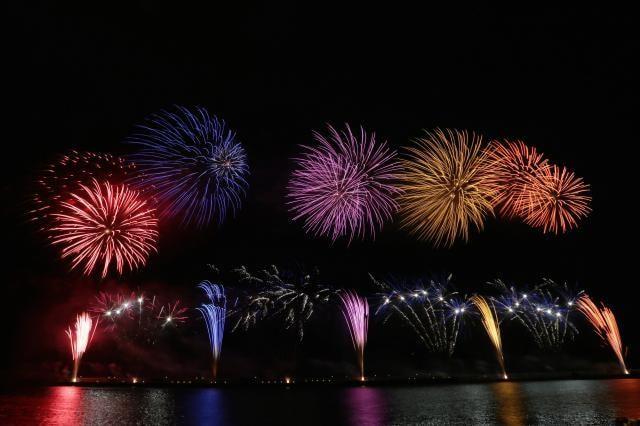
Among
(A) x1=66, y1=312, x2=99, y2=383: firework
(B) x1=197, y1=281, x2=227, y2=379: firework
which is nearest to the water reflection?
(B) x1=197, y1=281, x2=227, y2=379: firework

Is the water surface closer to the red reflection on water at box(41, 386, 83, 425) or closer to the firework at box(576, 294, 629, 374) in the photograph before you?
the red reflection on water at box(41, 386, 83, 425)

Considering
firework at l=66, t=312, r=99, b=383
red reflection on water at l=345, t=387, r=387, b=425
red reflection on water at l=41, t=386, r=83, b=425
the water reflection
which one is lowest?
red reflection on water at l=41, t=386, r=83, b=425

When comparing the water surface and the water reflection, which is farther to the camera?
the water surface

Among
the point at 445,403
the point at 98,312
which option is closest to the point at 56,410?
the point at 445,403

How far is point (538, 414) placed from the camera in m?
18.8

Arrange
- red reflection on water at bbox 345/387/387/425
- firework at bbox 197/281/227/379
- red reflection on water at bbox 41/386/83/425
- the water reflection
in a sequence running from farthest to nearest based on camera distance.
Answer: firework at bbox 197/281/227/379, red reflection on water at bbox 41/386/83/425, red reflection on water at bbox 345/387/387/425, the water reflection

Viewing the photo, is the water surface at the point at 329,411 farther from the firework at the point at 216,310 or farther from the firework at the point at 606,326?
the firework at the point at 606,326

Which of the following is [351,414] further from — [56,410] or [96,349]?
[96,349]

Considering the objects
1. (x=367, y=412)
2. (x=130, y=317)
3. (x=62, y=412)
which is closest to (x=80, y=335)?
(x=130, y=317)

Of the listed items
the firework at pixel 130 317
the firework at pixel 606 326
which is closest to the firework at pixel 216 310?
the firework at pixel 130 317

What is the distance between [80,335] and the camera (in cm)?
4606

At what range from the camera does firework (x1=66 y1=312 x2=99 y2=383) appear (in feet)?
149

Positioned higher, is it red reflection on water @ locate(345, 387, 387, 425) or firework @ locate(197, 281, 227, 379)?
firework @ locate(197, 281, 227, 379)

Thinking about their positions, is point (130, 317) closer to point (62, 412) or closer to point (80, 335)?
point (80, 335)
